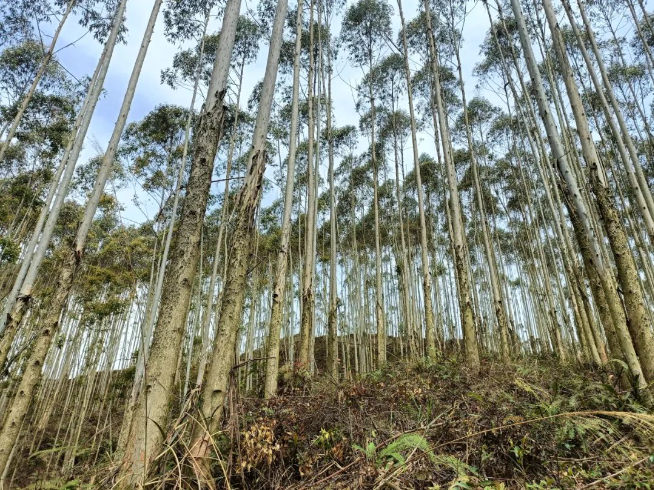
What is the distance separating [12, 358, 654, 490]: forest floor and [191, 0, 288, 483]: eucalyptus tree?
0.15 metres

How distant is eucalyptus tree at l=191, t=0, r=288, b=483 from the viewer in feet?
7.84

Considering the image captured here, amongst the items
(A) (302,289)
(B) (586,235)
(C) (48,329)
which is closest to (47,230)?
(C) (48,329)

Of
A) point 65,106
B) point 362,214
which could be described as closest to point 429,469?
point 65,106

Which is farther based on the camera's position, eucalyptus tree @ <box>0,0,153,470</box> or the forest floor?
eucalyptus tree @ <box>0,0,153,470</box>

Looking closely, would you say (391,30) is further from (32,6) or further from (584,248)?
(584,248)

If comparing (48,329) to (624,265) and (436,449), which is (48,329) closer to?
(436,449)

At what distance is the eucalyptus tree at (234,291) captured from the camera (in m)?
2.39

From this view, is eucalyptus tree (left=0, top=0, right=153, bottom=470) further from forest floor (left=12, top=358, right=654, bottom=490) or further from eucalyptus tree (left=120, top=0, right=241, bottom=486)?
eucalyptus tree (left=120, top=0, right=241, bottom=486)

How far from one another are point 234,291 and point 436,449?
2095 millimetres

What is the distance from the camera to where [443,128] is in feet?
26.1

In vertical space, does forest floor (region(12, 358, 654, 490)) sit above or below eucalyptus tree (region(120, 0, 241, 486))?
below

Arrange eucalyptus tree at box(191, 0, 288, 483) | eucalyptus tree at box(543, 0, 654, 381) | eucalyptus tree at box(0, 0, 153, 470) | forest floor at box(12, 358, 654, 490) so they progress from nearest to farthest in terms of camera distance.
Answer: forest floor at box(12, 358, 654, 490) → eucalyptus tree at box(191, 0, 288, 483) → eucalyptus tree at box(543, 0, 654, 381) → eucalyptus tree at box(0, 0, 153, 470)

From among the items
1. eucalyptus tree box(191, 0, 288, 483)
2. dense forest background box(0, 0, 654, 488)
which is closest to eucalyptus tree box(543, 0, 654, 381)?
dense forest background box(0, 0, 654, 488)

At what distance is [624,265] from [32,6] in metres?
14.6
